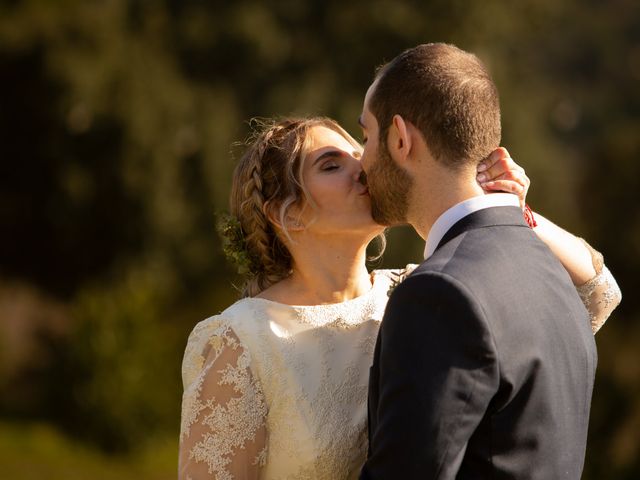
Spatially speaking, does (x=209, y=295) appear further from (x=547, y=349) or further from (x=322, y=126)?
(x=547, y=349)

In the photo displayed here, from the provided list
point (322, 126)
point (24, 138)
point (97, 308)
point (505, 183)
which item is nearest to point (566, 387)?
point (505, 183)

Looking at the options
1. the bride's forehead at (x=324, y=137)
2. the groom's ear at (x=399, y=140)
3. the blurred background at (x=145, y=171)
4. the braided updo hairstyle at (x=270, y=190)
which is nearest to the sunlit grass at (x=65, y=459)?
the blurred background at (x=145, y=171)

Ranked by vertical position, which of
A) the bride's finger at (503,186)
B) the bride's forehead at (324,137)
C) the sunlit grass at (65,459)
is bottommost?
the sunlit grass at (65,459)

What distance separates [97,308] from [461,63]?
9.85 m

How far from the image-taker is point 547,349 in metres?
2.65

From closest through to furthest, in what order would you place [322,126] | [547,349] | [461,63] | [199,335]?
[547,349] → [461,63] → [199,335] → [322,126]

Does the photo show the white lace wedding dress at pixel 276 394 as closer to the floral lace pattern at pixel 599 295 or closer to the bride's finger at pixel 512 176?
the floral lace pattern at pixel 599 295

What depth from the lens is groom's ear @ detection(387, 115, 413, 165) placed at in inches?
114

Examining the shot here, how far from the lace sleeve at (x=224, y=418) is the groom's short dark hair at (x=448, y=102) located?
40.1 inches

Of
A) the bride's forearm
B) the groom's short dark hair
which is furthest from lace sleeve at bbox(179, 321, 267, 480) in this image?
the bride's forearm

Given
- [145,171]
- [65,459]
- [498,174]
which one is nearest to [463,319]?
[498,174]

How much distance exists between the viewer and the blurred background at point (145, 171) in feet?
39.8

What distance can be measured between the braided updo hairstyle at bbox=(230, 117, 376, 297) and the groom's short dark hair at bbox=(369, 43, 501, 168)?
69cm

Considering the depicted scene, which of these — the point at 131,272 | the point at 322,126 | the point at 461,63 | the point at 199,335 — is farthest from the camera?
the point at 131,272
